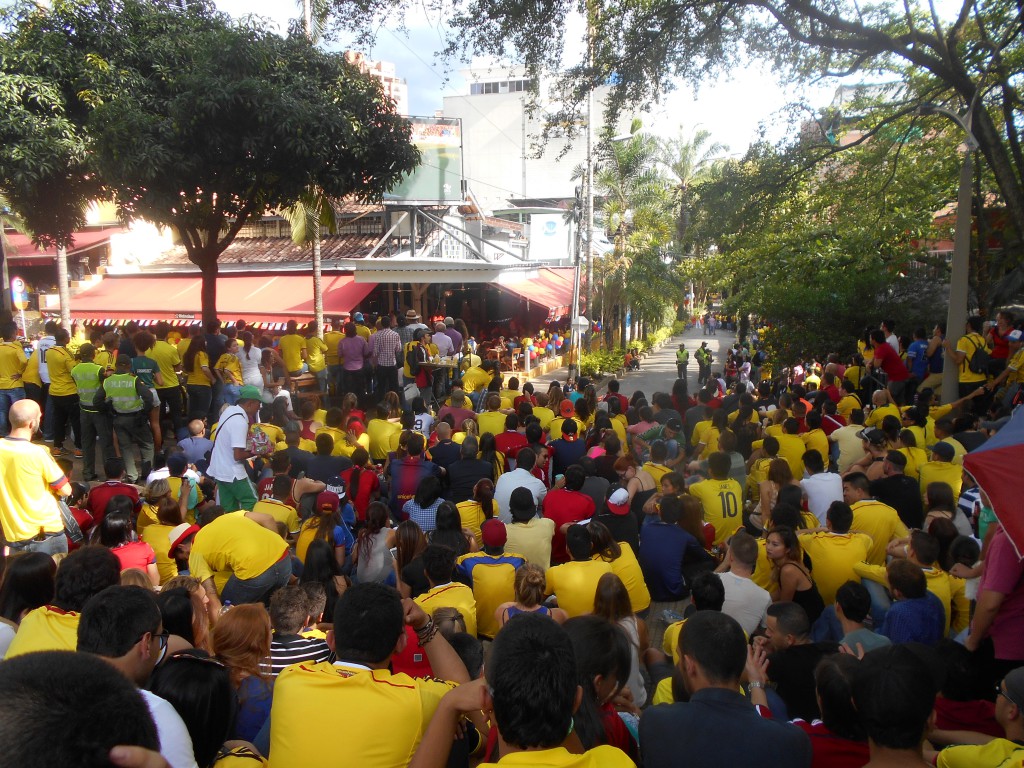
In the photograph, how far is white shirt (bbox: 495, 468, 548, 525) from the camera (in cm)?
627

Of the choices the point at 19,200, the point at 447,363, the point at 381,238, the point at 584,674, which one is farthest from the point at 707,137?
the point at 584,674

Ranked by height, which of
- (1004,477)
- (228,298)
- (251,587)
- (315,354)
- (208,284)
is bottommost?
(251,587)

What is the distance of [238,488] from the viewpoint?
653 cm

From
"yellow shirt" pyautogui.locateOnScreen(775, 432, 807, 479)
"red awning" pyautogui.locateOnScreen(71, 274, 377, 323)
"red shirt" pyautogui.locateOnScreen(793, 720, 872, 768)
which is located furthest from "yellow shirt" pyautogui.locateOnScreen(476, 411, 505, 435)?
"red awning" pyautogui.locateOnScreen(71, 274, 377, 323)

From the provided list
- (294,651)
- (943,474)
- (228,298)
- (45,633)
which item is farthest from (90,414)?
(228,298)

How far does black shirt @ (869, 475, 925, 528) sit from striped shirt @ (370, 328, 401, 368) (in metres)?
8.03

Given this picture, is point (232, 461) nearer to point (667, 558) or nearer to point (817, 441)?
point (667, 558)

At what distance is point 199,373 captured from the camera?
9438 mm

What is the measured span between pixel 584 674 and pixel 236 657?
1568 millimetres

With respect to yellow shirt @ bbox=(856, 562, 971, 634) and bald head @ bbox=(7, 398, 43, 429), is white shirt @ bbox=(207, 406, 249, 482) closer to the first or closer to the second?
bald head @ bbox=(7, 398, 43, 429)

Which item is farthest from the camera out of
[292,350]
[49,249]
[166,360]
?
[49,249]

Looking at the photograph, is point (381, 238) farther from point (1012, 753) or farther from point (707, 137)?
point (707, 137)

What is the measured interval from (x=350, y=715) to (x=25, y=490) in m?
4.11

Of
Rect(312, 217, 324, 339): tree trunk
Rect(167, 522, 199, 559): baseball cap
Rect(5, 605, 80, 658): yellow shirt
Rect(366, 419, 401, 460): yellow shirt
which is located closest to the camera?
Rect(5, 605, 80, 658): yellow shirt
